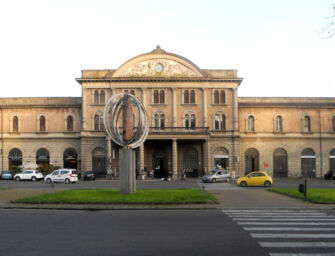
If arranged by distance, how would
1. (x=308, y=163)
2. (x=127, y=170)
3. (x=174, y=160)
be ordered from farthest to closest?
(x=308, y=163) → (x=174, y=160) → (x=127, y=170)

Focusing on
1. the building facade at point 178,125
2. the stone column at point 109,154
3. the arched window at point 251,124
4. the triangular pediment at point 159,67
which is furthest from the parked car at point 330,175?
the stone column at point 109,154

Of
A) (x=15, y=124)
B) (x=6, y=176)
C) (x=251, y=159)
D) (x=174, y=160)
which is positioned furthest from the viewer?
(x=15, y=124)

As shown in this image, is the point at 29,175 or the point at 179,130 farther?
the point at 179,130

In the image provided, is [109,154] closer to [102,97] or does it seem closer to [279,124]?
[102,97]

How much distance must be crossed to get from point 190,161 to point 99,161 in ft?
42.2

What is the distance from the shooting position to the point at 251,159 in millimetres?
54531

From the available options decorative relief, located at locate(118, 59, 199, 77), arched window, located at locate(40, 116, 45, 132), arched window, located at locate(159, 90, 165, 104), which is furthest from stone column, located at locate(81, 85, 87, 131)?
arched window, located at locate(159, 90, 165, 104)

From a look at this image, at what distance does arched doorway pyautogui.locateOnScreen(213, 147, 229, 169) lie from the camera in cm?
5278

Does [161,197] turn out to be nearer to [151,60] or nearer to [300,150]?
[151,60]

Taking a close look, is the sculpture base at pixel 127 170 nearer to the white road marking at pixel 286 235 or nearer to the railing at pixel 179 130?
the white road marking at pixel 286 235

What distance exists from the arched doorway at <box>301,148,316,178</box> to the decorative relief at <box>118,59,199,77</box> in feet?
63.4

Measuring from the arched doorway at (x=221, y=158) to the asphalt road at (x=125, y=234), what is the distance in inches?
1438

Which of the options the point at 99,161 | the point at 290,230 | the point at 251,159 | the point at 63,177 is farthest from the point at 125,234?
the point at 251,159

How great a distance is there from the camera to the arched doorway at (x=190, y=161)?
174 ft
